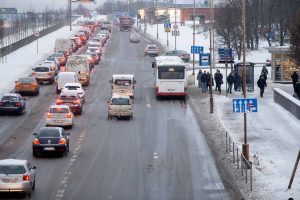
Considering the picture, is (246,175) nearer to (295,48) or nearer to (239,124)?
(239,124)

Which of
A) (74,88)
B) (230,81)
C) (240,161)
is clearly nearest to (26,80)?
(74,88)

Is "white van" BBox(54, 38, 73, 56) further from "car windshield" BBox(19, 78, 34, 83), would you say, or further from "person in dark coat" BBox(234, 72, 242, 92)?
"person in dark coat" BBox(234, 72, 242, 92)

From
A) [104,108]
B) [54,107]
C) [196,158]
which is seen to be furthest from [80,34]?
[196,158]

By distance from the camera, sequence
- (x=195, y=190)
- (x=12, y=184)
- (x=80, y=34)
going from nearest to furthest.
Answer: (x=12, y=184) → (x=195, y=190) → (x=80, y=34)

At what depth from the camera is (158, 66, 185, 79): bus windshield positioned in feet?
186

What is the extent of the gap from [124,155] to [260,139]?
698cm

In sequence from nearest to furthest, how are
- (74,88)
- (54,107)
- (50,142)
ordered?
(50,142) < (54,107) < (74,88)

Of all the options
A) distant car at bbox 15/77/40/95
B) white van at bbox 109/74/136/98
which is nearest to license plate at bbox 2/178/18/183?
white van at bbox 109/74/136/98

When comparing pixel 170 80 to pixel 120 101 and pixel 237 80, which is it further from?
pixel 120 101

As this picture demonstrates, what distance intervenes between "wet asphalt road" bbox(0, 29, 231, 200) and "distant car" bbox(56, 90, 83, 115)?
0.85m

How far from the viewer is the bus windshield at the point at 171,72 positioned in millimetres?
56812

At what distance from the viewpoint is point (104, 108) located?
5197cm

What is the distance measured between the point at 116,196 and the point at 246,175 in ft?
15.9

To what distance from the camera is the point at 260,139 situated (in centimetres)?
3844
